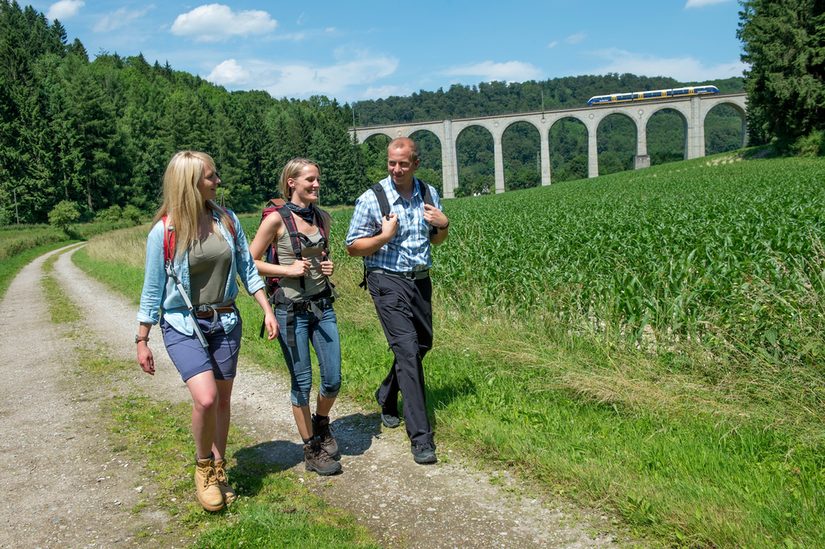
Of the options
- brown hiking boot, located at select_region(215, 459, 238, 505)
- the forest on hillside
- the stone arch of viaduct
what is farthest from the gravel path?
the stone arch of viaduct

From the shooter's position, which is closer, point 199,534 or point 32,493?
point 199,534

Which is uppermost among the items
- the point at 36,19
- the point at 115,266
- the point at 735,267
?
the point at 36,19

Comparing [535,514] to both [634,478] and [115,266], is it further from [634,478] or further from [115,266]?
[115,266]

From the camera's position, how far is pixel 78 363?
7910mm

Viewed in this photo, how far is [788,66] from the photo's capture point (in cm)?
4172

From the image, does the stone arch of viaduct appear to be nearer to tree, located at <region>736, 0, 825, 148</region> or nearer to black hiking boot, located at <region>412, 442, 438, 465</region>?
tree, located at <region>736, 0, 825, 148</region>

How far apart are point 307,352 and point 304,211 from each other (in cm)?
93

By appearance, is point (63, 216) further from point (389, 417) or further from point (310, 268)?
point (310, 268)

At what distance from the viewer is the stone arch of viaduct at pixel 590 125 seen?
83.4m

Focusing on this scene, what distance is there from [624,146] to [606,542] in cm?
14166

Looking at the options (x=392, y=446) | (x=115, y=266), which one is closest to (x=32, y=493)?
(x=392, y=446)

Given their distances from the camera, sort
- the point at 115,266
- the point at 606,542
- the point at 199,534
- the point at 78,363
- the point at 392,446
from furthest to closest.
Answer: the point at 115,266 < the point at 78,363 < the point at 392,446 < the point at 199,534 < the point at 606,542

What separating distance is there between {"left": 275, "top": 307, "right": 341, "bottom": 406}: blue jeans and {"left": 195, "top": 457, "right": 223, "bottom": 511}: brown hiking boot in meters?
0.74

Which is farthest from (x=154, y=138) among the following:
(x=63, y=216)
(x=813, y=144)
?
(x=813, y=144)
